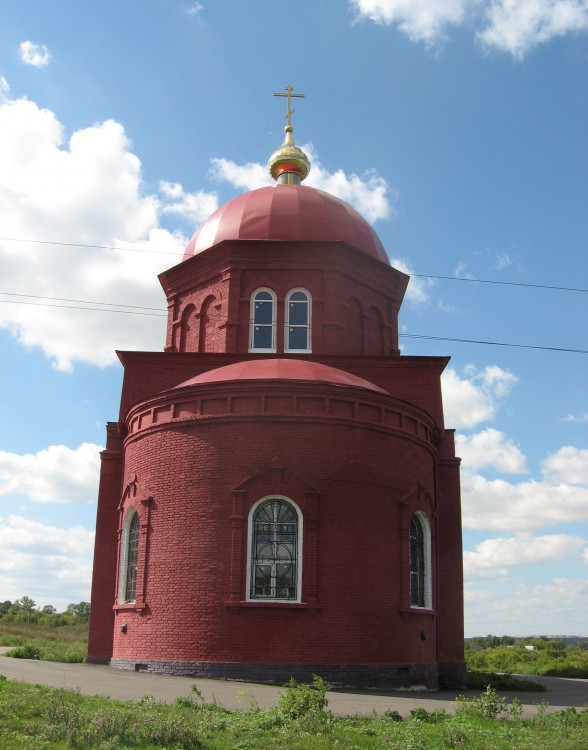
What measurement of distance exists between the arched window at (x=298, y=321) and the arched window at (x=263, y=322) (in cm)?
32

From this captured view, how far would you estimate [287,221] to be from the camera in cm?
1945

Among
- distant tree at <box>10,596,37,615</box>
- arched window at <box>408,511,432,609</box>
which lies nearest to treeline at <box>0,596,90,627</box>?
distant tree at <box>10,596,37,615</box>

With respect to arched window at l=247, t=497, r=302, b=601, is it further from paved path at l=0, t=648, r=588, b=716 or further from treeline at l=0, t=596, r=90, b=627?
treeline at l=0, t=596, r=90, b=627

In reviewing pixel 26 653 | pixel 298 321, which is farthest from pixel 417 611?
pixel 26 653

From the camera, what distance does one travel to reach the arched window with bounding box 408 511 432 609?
1442cm

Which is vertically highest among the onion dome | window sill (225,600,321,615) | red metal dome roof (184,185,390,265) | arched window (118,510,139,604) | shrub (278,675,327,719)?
the onion dome

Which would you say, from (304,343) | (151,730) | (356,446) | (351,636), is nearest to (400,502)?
(356,446)

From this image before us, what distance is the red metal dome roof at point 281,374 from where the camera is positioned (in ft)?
45.1

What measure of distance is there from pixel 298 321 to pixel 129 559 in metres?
6.74

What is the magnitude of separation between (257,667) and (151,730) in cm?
567

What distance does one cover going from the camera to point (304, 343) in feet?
60.6

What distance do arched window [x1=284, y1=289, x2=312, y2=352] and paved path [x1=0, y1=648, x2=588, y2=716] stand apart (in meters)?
7.87

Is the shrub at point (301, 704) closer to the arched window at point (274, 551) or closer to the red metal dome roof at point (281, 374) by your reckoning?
the arched window at point (274, 551)

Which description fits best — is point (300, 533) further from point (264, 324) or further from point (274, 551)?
point (264, 324)
